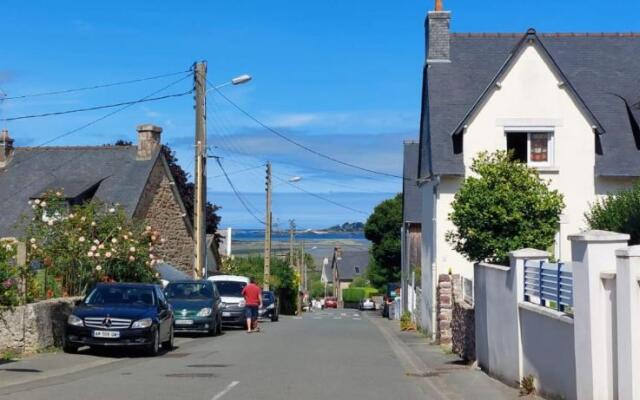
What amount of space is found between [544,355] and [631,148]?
1845 cm

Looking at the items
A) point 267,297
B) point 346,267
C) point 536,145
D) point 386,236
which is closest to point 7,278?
point 536,145

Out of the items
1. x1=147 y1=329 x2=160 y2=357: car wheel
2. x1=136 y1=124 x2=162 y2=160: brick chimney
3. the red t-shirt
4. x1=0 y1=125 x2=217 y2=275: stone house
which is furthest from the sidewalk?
x1=136 y1=124 x2=162 y2=160: brick chimney

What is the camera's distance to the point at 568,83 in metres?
28.8

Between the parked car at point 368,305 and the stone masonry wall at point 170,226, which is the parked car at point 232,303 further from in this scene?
the parked car at point 368,305

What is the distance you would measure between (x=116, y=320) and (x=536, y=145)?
15.1 metres

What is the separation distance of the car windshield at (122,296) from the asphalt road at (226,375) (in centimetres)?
112

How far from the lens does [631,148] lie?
29.5 meters

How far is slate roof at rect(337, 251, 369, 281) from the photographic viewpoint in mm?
136625

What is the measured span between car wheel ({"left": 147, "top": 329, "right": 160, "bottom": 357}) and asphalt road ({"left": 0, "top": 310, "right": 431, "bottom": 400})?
0.71 feet

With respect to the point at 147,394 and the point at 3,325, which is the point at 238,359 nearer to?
the point at 3,325

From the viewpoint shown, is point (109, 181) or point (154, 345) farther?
point (109, 181)

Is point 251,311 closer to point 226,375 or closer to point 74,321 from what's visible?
point 74,321

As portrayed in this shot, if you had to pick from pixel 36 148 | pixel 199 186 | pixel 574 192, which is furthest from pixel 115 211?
pixel 36 148

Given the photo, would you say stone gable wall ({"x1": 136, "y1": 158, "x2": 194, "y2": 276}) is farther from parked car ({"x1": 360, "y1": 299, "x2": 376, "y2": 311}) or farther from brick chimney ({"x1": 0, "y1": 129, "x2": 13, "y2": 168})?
parked car ({"x1": 360, "y1": 299, "x2": 376, "y2": 311})
